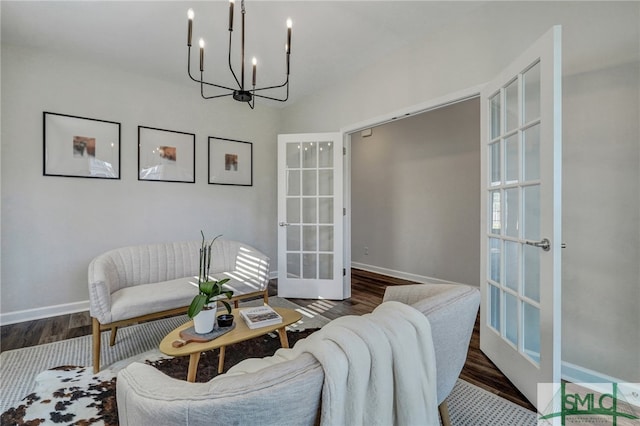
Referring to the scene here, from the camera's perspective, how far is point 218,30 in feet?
8.38

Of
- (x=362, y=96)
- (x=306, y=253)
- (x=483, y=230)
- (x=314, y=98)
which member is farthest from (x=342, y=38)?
(x=306, y=253)

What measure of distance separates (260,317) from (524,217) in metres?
1.76

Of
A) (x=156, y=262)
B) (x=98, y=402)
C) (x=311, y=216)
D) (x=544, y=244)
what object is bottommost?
(x=98, y=402)

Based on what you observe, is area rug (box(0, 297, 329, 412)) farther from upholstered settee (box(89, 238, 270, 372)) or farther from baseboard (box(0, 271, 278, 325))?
baseboard (box(0, 271, 278, 325))

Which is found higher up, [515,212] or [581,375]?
[515,212]

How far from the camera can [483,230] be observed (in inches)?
86.0

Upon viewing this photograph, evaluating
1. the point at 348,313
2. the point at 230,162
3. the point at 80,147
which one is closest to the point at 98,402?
the point at 348,313

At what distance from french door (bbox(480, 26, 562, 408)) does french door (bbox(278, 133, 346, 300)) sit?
65.8 inches

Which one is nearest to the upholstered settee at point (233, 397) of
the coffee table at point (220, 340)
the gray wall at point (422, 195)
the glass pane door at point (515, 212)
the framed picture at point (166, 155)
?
the coffee table at point (220, 340)

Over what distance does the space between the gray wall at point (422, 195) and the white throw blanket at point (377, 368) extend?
10.5ft

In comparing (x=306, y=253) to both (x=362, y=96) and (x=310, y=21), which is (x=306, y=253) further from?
(x=310, y=21)

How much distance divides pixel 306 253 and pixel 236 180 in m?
1.46

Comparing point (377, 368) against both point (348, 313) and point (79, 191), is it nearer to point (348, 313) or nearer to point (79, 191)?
point (348, 313)

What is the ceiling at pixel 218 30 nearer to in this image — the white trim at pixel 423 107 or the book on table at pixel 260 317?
the white trim at pixel 423 107
